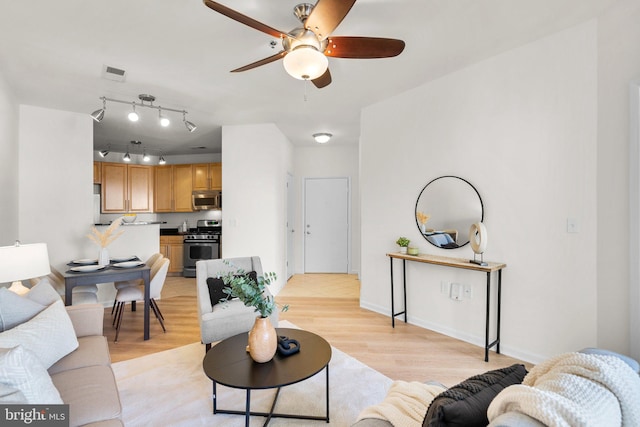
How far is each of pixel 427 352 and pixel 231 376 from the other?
1.88 metres

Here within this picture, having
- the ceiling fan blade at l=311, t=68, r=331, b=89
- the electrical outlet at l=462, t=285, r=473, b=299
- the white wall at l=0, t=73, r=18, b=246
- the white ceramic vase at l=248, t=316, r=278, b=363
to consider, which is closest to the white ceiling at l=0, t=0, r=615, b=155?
the white wall at l=0, t=73, r=18, b=246

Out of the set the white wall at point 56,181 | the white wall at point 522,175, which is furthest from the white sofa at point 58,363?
the white wall at point 522,175

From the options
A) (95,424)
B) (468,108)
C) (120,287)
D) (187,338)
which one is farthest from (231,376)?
(468,108)

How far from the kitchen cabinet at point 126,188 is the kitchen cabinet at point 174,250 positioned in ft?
2.66

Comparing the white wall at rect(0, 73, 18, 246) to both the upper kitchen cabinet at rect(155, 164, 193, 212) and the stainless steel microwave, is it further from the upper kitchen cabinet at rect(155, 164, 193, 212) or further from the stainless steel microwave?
the stainless steel microwave

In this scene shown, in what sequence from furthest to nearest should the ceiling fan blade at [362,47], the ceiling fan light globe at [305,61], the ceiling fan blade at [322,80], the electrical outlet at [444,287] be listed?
the electrical outlet at [444,287] → the ceiling fan blade at [322,80] → the ceiling fan blade at [362,47] → the ceiling fan light globe at [305,61]

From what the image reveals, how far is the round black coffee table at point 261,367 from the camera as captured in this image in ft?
5.18

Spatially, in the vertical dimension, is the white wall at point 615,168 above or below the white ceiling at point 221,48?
below

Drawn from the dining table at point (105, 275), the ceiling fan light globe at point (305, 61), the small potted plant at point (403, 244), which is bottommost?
the dining table at point (105, 275)

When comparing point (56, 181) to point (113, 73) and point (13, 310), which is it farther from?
point (13, 310)

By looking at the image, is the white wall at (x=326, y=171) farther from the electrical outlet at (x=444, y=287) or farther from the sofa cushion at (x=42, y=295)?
the sofa cushion at (x=42, y=295)

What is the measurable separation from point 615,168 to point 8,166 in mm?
5426

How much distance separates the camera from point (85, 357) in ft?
5.75

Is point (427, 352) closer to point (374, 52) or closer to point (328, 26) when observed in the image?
point (374, 52)
